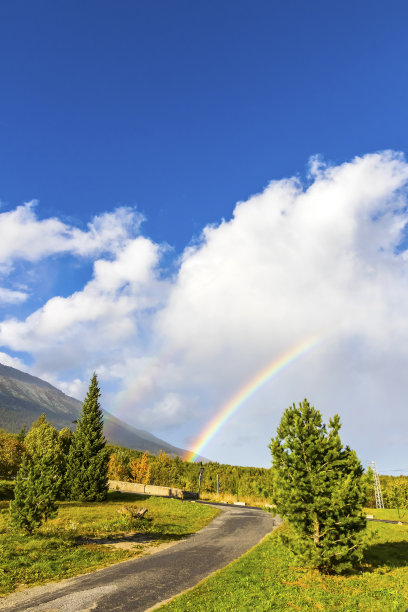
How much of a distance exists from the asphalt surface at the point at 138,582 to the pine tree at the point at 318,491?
5.49m

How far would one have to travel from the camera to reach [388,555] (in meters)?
21.3

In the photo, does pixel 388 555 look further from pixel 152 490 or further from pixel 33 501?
pixel 152 490

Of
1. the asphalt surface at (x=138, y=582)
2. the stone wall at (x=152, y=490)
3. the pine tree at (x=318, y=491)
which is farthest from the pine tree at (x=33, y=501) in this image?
the stone wall at (x=152, y=490)

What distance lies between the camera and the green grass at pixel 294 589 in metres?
12.6

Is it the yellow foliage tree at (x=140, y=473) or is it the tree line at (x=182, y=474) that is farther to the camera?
the tree line at (x=182, y=474)

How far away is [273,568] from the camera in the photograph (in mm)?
17859

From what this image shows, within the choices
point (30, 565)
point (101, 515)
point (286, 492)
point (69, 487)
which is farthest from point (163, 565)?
point (69, 487)

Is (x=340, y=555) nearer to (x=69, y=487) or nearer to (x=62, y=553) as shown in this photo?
(x=62, y=553)

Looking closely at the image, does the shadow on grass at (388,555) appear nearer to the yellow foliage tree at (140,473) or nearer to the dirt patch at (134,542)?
the dirt patch at (134,542)

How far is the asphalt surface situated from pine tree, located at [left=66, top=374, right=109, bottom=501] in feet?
65.0

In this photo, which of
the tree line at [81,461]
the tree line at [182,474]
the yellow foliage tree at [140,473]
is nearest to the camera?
the tree line at [81,461]

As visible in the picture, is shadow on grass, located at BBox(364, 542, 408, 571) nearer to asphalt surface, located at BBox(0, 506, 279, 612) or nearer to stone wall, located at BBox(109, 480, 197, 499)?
asphalt surface, located at BBox(0, 506, 279, 612)

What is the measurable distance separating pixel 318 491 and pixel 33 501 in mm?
17725

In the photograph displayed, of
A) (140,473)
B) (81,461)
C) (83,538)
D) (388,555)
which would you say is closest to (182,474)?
(140,473)
